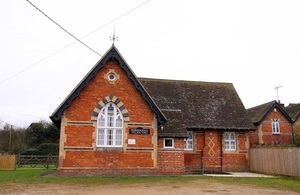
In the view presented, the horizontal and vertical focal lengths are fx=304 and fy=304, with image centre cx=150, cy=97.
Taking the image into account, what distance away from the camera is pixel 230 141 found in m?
27.3

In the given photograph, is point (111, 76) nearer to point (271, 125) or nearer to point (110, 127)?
point (110, 127)

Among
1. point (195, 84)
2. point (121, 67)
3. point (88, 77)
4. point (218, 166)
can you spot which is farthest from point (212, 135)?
point (88, 77)

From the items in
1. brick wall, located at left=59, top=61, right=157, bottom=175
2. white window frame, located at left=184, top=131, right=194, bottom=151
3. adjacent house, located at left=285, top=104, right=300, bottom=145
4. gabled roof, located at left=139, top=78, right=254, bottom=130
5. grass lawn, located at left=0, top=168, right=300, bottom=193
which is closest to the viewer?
grass lawn, located at left=0, top=168, right=300, bottom=193

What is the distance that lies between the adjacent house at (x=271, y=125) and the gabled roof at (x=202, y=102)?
572 centimetres

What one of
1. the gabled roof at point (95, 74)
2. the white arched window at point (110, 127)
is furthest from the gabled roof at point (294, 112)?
the white arched window at point (110, 127)

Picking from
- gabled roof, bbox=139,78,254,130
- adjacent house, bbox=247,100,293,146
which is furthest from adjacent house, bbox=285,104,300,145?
gabled roof, bbox=139,78,254,130

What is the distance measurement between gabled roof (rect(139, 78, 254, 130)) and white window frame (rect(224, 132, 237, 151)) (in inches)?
37.7

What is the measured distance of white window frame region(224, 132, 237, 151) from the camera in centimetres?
2708

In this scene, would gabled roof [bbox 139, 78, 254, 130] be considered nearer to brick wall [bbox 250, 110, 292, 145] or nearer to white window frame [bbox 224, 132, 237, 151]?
white window frame [bbox 224, 132, 237, 151]

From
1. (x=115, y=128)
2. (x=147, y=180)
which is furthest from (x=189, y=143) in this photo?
(x=147, y=180)

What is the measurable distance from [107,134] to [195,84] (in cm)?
1373

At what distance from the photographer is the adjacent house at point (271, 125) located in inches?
1330

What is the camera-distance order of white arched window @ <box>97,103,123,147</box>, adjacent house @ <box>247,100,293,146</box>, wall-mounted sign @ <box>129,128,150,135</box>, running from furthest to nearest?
adjacent house @ <box>247,100,293,146</box>
wall-mounted sign @ <box>129,128,150,135</box>
white arched window @ <box>97,103,123,147</box>

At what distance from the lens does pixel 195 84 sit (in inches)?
1242
